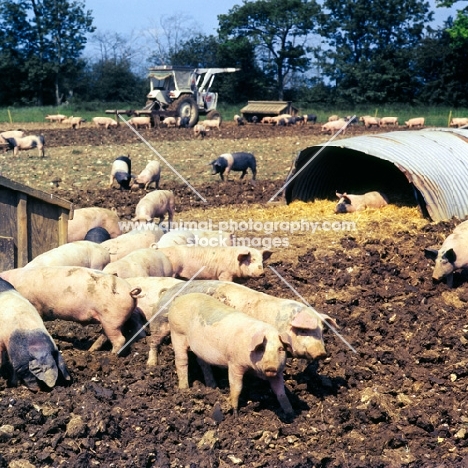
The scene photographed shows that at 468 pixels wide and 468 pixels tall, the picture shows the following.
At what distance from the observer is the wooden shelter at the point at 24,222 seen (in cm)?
826

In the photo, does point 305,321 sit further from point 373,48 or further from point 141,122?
point 373,48

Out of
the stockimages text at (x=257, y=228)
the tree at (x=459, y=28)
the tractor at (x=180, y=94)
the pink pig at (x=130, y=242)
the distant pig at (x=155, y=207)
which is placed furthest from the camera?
the tree at (x=459, y=28)

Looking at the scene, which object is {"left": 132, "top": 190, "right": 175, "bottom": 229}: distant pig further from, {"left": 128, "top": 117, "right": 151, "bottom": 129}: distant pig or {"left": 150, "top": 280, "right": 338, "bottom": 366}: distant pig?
{"left": 128, "top": 117, "right": 151, "bottom": 129}: distant pig

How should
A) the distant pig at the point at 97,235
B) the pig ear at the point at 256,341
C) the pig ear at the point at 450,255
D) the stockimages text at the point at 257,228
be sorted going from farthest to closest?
the stockimages text at the point at 257,228 < the distant pig at the point at 97,235 < the pig ear at the point at 450,255 < the pig ear at the point at 256,341

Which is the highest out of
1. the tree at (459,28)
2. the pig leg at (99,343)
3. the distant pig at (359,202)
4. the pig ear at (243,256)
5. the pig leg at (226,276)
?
the tree at (459,28)

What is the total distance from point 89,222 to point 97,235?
1.98ft

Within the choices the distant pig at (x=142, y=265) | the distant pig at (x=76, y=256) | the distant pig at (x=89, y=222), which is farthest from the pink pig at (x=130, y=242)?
the distant pig at (x=89, y=222)

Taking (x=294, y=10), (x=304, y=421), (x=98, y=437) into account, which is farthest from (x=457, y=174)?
(x=294, y=10)

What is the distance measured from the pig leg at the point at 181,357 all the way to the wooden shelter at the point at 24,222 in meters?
2.97

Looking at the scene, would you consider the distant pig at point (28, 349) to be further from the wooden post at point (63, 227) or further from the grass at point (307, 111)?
the grass at point (307, 111)

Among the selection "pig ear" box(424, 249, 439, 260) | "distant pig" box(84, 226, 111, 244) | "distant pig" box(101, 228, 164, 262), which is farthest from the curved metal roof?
"distant pig" box(84, 226, 111, 244)

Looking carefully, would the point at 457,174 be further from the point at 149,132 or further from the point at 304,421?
the point at 149,132

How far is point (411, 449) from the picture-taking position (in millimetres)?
4883

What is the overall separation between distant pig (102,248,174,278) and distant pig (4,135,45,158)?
12.8 metres
